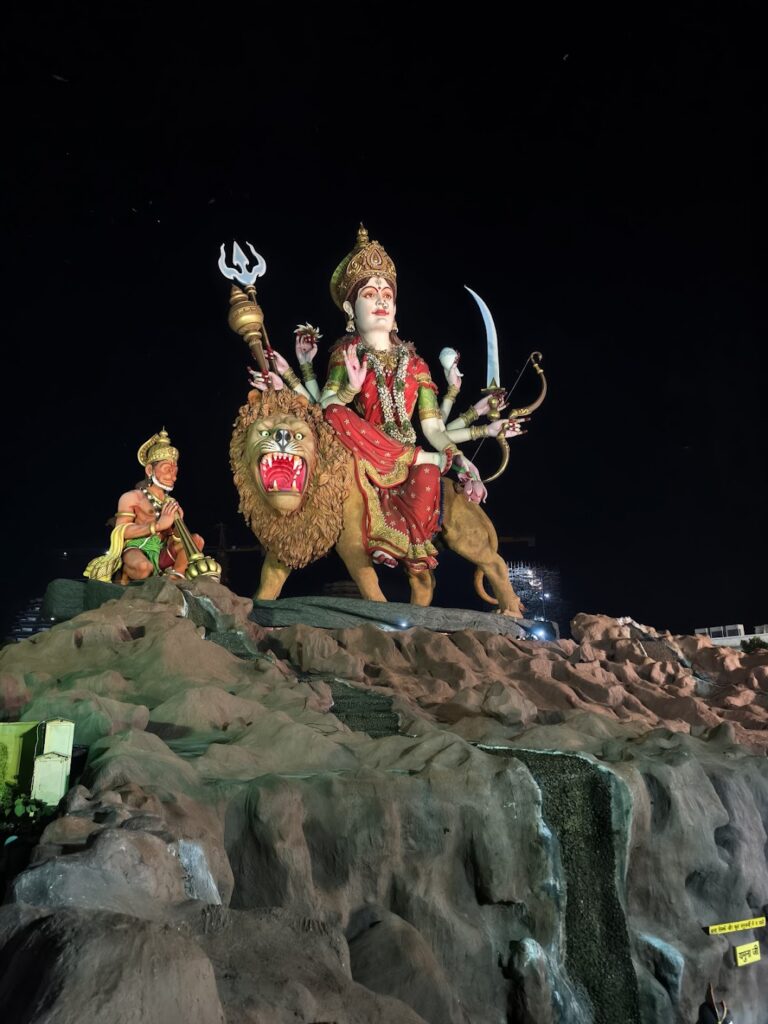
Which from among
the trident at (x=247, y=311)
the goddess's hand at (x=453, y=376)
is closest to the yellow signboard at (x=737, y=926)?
the trident at (x=247, y=311)

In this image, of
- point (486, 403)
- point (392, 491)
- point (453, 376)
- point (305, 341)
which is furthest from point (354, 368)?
point (486, 403)

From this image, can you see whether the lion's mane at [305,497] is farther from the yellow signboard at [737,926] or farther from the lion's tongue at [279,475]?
the yellow signboard at [737,926]

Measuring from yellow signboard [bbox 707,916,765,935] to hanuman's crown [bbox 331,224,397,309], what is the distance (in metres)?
7.74

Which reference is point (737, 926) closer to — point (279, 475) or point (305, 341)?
point (279, 475)

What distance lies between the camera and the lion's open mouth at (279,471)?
8680 millimetres

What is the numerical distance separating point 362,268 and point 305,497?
9.77 feet

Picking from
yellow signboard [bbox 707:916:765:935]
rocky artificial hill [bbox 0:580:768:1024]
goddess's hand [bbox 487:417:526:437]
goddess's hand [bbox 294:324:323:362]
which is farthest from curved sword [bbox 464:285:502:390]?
yellow signboard [bbox 707:916:765:935]

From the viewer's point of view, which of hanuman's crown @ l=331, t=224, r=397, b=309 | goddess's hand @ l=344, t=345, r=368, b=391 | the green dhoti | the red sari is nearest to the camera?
the green dhoti

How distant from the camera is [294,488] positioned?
8742mm

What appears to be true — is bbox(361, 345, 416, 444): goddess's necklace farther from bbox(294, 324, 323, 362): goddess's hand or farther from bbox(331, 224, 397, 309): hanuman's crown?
bbox(331, 224, 397, 309): hanuman's crown

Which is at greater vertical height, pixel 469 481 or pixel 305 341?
pixel 305 341

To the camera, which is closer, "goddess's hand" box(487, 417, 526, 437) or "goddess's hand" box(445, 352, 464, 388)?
"goddess's hand" box(487, 417, 526, 437)

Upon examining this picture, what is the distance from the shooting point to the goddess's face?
32.4 ft

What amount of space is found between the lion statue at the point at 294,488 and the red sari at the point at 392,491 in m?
0.14
